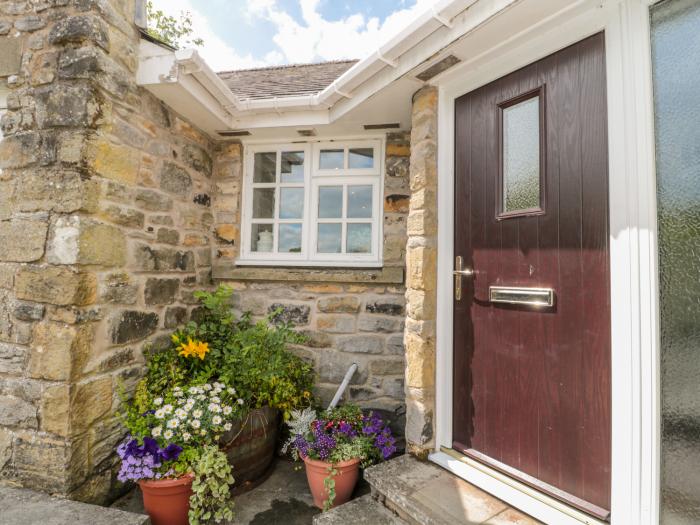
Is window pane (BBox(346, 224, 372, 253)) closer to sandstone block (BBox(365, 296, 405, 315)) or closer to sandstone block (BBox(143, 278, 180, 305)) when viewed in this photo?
sandstone block (BBox(365, 296, 405, 315))

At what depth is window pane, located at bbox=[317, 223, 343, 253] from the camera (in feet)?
12.4

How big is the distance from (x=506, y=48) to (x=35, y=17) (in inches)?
129

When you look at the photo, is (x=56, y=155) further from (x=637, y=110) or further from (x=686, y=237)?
(x=686, y=237)

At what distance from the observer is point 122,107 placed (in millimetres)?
2797

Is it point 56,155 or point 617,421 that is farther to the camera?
point 56,155

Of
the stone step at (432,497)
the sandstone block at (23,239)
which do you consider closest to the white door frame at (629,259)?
the stone step at (432,497)

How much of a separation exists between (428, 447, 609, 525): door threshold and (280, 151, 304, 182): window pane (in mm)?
2848

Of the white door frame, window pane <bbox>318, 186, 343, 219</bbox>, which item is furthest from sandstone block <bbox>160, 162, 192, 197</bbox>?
the white door frame

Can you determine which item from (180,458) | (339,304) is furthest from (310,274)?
(180,458)

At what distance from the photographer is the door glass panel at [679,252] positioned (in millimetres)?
1598

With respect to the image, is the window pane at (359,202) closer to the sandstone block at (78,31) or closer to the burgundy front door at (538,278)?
the burgundy front door at (538,278)

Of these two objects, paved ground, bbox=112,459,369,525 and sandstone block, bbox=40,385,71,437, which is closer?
sandstone block, bbox=40,385,71,437

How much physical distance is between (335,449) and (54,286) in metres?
2.21

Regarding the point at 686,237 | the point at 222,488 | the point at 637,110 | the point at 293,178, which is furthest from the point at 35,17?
the point at 686,237
